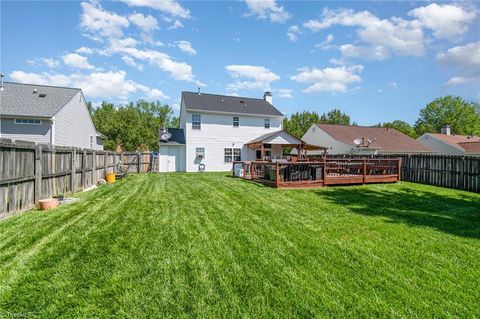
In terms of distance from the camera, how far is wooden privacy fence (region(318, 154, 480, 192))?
12.4 m

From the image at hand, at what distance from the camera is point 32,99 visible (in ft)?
62.1

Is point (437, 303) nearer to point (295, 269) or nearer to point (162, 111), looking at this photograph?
point (295, 269)

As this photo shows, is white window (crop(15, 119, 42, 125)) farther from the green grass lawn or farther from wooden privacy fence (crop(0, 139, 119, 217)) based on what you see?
the green grass lawn

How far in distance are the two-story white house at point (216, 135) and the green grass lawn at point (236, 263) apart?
15077 millimetres

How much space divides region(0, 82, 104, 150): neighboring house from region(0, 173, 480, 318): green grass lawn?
14.6m

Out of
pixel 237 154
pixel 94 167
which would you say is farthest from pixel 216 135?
pixel 94 167

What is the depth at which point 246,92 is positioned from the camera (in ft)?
101

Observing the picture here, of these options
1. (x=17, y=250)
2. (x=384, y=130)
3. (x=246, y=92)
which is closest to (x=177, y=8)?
(x=17, y=250)

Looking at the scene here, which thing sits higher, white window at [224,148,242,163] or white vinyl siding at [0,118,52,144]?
white vinyl siding at [0,118,52,144]

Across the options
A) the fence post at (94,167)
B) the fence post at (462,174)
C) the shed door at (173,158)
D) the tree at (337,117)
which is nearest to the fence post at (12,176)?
the fence post at (94,167)

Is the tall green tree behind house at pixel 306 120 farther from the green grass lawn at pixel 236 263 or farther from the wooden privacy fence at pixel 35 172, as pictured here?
the green grass lawn at pixel 236 263

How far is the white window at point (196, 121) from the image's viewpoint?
888 inches

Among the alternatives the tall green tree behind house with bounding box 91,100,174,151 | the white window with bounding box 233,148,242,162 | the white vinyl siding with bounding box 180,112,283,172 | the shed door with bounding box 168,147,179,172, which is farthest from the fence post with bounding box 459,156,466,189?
the tall green tree behind house with bounding box 91,100,174,151

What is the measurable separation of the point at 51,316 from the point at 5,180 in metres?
A: 4.59
